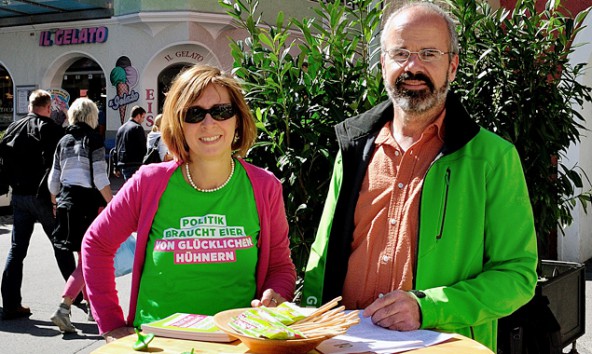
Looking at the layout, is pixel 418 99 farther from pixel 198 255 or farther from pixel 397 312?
pixel 198 255

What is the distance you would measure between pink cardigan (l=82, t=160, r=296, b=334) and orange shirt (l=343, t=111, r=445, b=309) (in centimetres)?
27

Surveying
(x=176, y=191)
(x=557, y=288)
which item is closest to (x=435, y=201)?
(x=176, y=191)

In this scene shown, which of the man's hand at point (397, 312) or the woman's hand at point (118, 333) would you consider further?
the woman's hand at point (118, 333)

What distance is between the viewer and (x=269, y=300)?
236 cm

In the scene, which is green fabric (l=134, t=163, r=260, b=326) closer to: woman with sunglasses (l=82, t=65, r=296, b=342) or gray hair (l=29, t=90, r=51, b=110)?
woman with sunglasses (l=82, t=65, r=296, b=342)

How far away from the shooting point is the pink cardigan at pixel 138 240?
2508 millimetres

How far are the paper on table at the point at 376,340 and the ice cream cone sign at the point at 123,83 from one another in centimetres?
1893

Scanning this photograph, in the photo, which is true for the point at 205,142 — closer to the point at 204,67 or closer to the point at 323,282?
the point at 204,67

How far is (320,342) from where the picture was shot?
189 centimetres

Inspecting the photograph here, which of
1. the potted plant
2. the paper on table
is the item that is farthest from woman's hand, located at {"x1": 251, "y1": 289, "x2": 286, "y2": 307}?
the potted plant

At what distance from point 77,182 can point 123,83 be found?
1429 cm

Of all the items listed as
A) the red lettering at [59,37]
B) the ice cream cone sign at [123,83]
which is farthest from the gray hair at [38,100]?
the red lettering at [59,37]

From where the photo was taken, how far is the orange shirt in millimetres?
2367

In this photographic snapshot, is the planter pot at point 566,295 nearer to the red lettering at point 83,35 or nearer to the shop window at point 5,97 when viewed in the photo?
the red lettering at point 83,35
